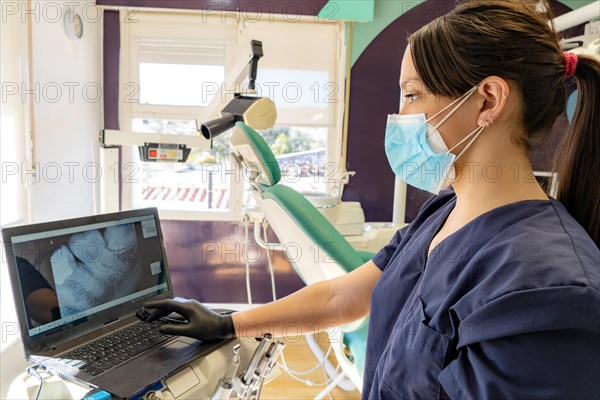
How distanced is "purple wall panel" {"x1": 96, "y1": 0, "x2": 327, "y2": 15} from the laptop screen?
86.6 inches

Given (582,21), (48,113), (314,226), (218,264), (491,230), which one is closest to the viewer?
(491,230)

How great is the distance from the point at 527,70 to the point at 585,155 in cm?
20

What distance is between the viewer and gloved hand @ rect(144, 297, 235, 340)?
1.00 m

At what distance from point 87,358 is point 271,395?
1.48 meters

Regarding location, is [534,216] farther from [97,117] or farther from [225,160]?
[97,117]

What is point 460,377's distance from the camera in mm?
607

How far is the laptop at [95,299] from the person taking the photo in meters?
0.87

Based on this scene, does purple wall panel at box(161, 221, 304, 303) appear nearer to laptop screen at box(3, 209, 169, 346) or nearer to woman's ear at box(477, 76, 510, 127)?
laptop screen at box(3, 209, 169, 346)

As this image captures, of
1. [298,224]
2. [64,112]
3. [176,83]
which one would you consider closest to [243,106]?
[298,224]

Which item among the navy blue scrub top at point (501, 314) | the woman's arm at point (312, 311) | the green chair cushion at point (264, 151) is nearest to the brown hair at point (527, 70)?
the navy blue scrub top at point (501, 314)

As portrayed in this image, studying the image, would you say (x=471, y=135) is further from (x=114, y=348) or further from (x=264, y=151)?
(x=114, y=348)

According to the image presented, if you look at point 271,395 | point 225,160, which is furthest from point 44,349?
point 225,160

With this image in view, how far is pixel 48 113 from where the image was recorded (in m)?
2.22

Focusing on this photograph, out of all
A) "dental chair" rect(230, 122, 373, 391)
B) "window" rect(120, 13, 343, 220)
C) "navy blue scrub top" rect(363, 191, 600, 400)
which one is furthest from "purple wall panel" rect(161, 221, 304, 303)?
"navy blue scrub top" rect(363, 191, 600, 400)
